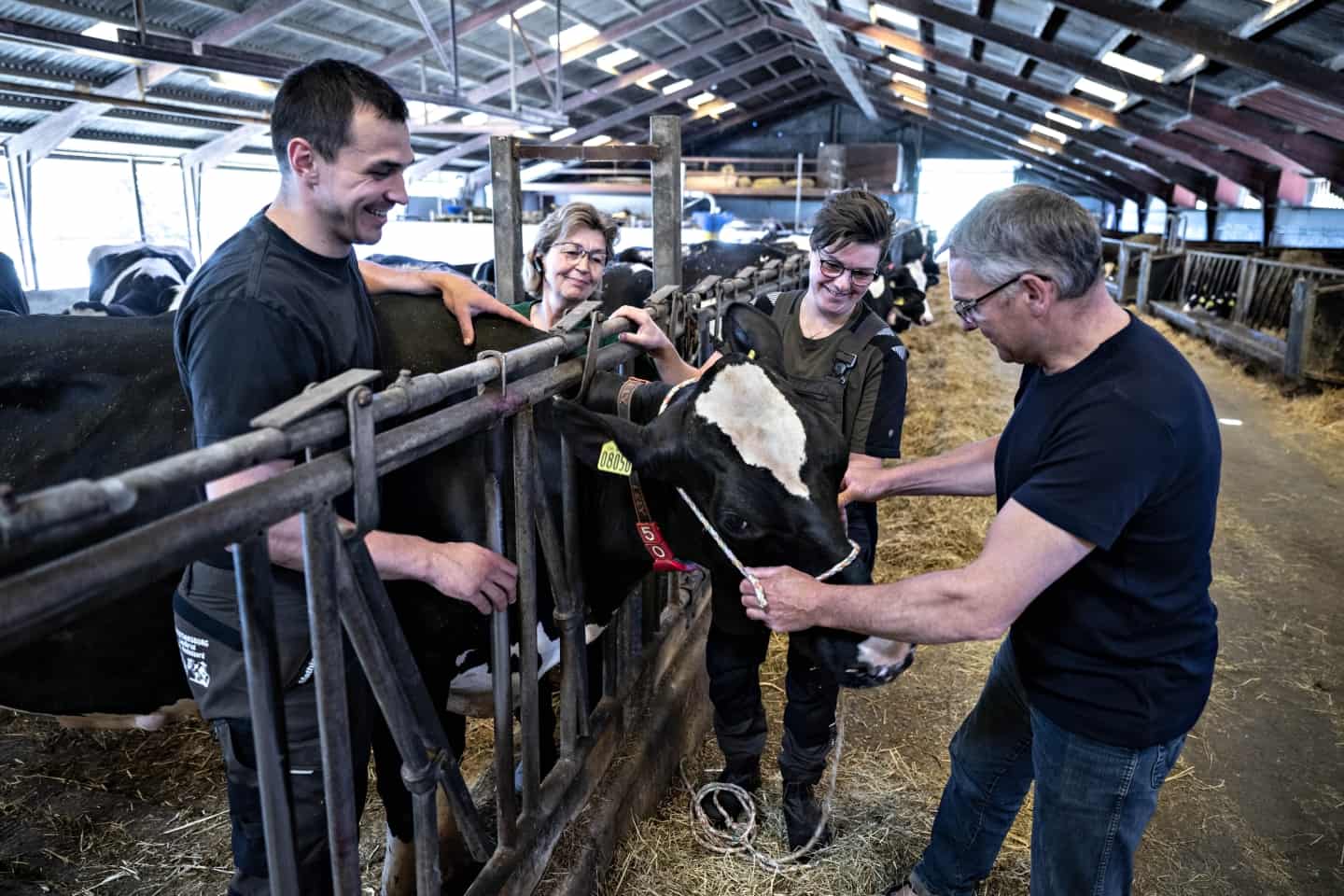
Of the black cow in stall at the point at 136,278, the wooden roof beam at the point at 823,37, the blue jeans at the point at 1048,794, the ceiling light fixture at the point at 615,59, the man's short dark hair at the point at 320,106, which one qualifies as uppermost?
the ceiling light fixture at the point at 615,59

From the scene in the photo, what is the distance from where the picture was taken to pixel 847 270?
9.31 feet

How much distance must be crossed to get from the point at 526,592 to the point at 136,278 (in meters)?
7.64

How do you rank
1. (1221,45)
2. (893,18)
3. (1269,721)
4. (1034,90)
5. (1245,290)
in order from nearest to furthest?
(1269,721), (1221,45), (1245,290), (1034,90), (893,18)

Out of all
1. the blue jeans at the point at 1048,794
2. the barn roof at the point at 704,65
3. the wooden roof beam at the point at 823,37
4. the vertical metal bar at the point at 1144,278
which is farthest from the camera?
the vertical metal bar at the point at 1144,278

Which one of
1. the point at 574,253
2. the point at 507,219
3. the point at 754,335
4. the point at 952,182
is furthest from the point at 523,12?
the point at 952,182

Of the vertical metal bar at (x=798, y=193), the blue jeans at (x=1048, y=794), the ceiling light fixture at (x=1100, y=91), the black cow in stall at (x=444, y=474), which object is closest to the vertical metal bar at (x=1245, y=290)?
the ceiling light fixture at (x=1100, y=91)

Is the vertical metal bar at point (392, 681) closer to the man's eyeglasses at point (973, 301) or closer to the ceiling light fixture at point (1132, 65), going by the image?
the man's eyeglasses at point (973, 301)

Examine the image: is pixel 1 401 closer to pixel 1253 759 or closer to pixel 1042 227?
pixel 1042 227

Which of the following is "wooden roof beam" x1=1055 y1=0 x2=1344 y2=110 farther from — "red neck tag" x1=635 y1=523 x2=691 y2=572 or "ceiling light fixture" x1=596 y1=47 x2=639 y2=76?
"ceiling light fixture" x1=596 y1=47 x2=639 y2=76

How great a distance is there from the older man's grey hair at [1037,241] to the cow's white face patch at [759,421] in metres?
0.53

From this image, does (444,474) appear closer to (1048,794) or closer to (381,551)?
(381,551)

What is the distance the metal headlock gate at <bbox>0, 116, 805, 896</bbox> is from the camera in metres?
0.88

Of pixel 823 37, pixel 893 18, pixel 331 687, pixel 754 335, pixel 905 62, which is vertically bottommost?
pixel 331 687

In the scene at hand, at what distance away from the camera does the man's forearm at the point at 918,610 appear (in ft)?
5.79
